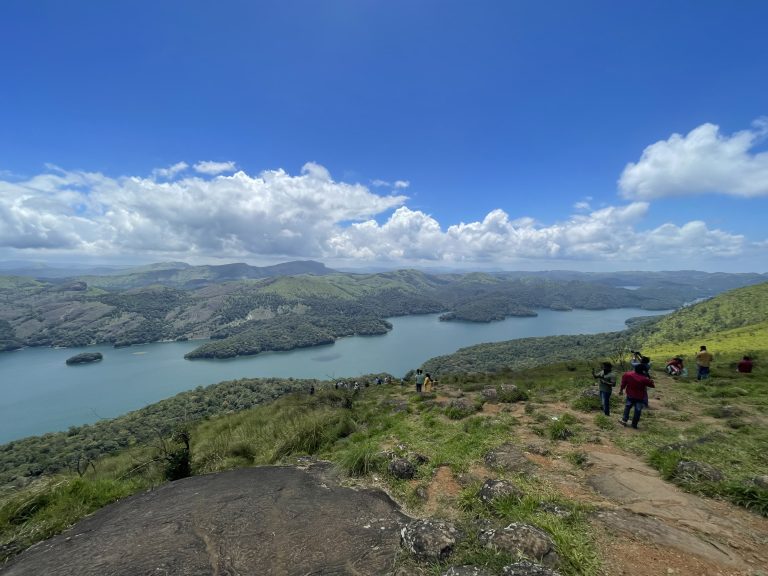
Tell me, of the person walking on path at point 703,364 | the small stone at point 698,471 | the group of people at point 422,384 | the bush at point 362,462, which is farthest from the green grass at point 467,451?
the group of people at point 422,384

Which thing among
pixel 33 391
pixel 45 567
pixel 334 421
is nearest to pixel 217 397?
pixel 334 421

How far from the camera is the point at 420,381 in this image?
2733 centimetres

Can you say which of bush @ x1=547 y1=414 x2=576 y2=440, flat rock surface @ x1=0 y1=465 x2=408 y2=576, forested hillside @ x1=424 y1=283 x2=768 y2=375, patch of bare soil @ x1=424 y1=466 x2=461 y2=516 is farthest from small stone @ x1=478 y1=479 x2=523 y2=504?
forested hillside @ x1=424 y1=283 x2=768 y2=375

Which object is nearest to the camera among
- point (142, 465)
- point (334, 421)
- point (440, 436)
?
point (142, 465)

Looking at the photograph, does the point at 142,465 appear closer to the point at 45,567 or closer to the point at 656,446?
the point at 45,567

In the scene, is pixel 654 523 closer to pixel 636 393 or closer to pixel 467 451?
pixel 467 451

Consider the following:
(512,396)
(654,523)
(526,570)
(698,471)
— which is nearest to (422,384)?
(512,396)

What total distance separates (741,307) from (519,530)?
129 metres

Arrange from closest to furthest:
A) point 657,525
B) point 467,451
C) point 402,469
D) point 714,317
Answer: point 657,525 → point 402,469 → point 467,451 → point 714,317

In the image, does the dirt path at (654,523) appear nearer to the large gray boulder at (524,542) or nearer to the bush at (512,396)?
the large gray boulder at (524,542)

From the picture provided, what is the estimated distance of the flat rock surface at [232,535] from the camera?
666cm

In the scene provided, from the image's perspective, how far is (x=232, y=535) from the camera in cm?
756

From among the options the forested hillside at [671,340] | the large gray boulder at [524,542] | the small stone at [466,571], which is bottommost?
the forested hillside at [671,340]

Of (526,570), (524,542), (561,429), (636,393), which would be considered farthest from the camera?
(636,393)
